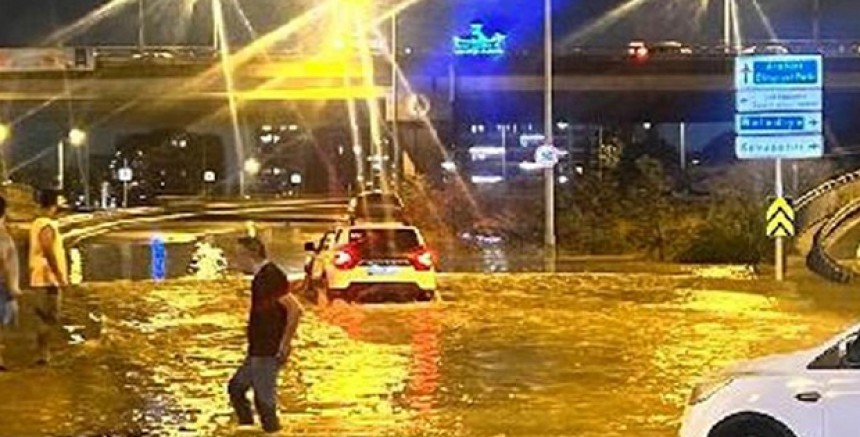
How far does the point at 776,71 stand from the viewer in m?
32.5

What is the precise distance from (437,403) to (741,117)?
1894cm

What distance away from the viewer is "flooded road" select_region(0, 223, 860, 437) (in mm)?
13969

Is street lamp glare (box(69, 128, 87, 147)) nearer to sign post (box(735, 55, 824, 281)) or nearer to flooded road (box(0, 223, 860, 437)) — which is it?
sign post (box(735, 55, 824, 281))

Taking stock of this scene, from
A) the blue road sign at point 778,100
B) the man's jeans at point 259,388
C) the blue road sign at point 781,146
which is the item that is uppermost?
the blue road sign at point 778,100

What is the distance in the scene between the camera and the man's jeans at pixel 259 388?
12.6 m

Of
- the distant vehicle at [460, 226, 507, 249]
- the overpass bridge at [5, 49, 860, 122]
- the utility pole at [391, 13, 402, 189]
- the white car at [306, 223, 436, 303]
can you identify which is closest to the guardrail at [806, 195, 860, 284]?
the white car at [306, 223, 436, 303]

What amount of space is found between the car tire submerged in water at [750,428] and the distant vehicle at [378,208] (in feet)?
124

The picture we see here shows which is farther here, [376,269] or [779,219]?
[779,219]

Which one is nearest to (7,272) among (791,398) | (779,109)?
(791,398)

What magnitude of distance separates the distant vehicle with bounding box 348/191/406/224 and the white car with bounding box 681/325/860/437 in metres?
37.7

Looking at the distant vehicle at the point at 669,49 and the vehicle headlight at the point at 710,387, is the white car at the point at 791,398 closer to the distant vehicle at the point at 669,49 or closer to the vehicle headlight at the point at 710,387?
the vehicle headlight at the point at 710,387

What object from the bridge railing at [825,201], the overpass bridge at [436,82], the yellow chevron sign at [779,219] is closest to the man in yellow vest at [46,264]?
the yellow chevron sign at [779,219]

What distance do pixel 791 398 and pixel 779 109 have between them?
23.7 metres

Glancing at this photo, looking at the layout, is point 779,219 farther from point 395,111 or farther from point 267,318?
point 395,111
